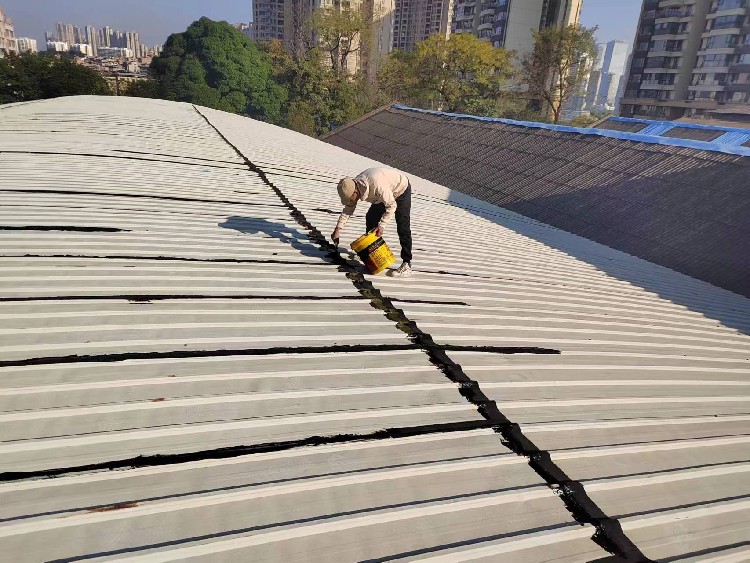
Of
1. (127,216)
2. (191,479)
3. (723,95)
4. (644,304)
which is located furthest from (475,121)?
(723,95)

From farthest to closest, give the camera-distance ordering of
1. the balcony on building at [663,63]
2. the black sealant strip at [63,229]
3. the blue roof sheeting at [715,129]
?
the balcony on building at [663,63], the blue roof sheeting at [715,129], the black sealant strip at [63,229]

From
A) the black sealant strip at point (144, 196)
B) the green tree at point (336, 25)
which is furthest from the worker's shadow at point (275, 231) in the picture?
the green tree at point (336, 25)

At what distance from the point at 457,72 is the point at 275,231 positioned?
47.8m

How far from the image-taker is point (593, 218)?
549 inches

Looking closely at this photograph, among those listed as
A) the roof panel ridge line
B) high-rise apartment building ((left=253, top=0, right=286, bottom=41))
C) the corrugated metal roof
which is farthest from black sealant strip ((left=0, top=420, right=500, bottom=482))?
high-rise apartment building ((left=253, top=0, right=286, bottom=41))

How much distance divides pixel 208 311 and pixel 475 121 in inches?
857

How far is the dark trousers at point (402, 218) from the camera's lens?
5914 mm

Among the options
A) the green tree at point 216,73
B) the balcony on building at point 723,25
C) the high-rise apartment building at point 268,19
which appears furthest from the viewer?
the high-rise apartment building at point 268,19

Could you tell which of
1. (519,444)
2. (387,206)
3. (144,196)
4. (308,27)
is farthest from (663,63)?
(519,444)

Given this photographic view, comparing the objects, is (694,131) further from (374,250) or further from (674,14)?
(674,14)

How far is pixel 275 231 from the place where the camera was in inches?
265

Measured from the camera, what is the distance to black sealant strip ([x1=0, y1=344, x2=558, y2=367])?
11.2ft

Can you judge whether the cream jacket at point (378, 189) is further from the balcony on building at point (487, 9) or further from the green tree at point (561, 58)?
the balcony on building at point (487, 9)

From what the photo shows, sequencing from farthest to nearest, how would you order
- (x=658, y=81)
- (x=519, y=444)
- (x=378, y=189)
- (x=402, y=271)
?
1. (x=658, y=81)
2. (x=402, y=271)
3. (x=378, y=189)
4. (x=519, y=444)
